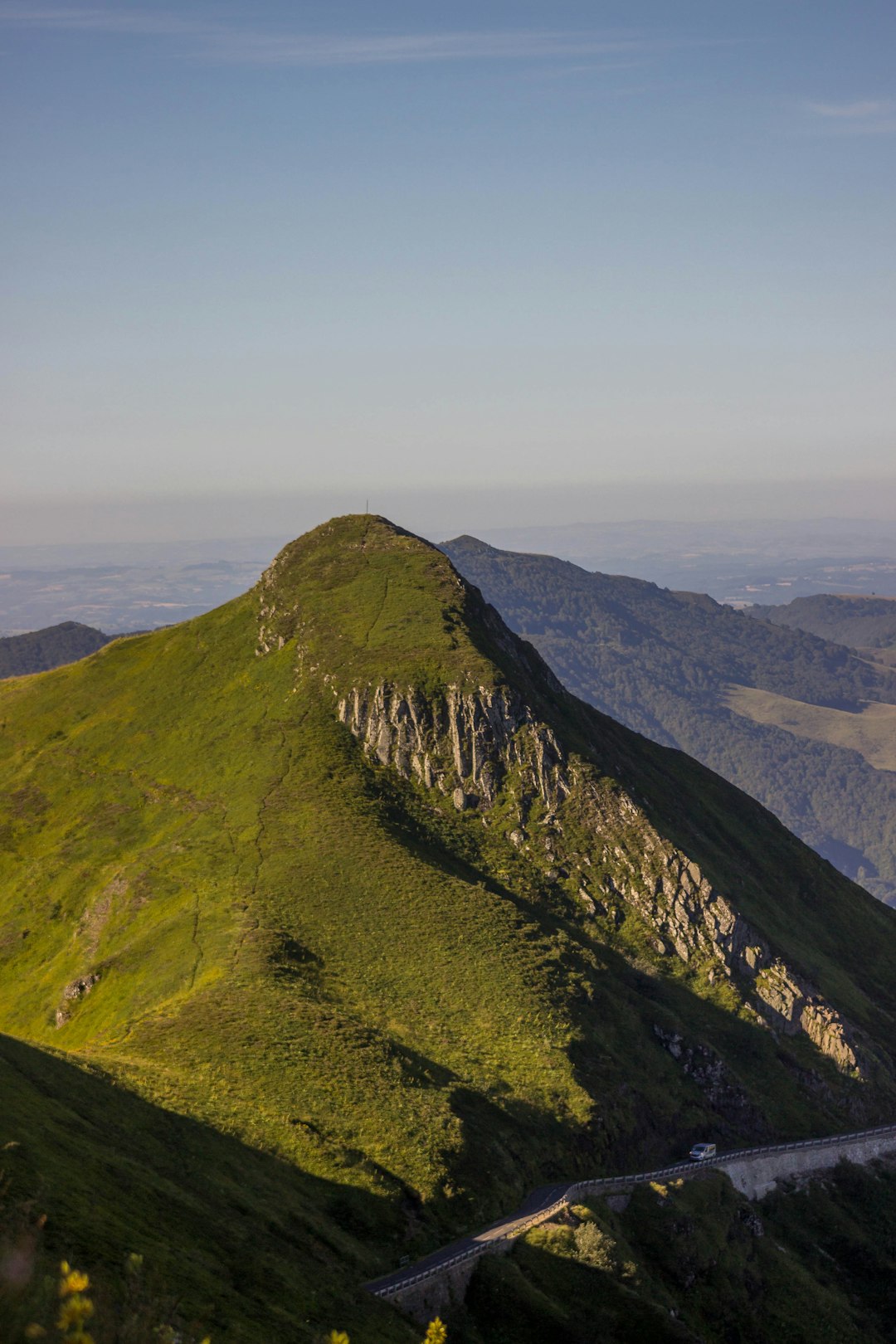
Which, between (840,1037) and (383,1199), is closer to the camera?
(383,1199)

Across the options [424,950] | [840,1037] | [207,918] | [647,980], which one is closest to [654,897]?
[647,980]

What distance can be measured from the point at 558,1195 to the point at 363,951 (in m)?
36.6

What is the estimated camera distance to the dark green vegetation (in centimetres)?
6762

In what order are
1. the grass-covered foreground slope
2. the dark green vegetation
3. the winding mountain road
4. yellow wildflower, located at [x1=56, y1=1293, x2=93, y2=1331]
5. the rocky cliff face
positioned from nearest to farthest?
yellow wildflower, located at [x1=56, y1=1293, x2=93, y2=1331], the winding mountain road, the grass-covered foreground slope, the dark green vegetation, the rocky cliff face

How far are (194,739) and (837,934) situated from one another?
4021 inches

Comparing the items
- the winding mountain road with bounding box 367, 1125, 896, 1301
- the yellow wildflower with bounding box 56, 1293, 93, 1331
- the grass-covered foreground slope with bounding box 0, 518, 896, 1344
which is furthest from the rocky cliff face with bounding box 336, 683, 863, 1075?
the yellow wildflower with bounding box 56, 1293, 93, 1331

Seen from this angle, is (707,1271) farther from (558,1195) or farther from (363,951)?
(363,951)

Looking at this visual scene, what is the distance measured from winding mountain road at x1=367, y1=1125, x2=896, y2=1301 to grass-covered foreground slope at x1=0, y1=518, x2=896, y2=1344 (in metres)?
1.90

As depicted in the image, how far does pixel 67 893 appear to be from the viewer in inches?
5354

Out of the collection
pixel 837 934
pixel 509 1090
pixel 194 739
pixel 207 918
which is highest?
pixel 194 739

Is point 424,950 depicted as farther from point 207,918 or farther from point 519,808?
point 519,808

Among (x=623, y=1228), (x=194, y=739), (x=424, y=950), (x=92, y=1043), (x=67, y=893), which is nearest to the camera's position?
(x=623, y=1228)

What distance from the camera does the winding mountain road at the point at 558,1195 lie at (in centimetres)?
6531

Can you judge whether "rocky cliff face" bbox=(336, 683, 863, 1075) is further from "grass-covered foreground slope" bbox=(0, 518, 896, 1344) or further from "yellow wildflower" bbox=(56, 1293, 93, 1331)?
"yellow wildflower" bbox=(56, 1293, 93, 1331)
